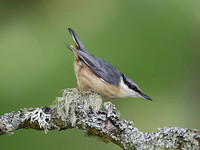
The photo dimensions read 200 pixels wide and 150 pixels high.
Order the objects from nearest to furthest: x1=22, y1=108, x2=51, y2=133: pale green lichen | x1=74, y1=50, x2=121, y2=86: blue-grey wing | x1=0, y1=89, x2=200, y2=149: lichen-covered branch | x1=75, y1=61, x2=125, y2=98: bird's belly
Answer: x1=0, y1=89, x2=200, y2=149: lichen-covered branch, x1=22, y1=108, x2=51, y2=133: pale green lichen, x1=75, y1=61, x2=125, y2=98: bird's belly, x1=74, y1=50, x2=121, y2=86: blue-grey wing

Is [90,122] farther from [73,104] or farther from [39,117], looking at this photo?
[39,117]

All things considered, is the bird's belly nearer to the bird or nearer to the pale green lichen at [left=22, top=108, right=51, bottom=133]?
the bird

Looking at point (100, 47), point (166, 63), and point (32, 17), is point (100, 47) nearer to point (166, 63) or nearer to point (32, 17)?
point (166, 63)

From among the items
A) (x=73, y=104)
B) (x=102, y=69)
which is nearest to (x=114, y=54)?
(x=102, y=69)

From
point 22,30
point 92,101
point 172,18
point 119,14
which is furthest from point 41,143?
point 172,18

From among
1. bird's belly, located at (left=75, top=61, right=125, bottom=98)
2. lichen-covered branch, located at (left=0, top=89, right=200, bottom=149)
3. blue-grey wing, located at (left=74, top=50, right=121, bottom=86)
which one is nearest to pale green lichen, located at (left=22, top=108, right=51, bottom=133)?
lichen-covered branch, located at (left=0, top=89, right=200, bottom=149)
